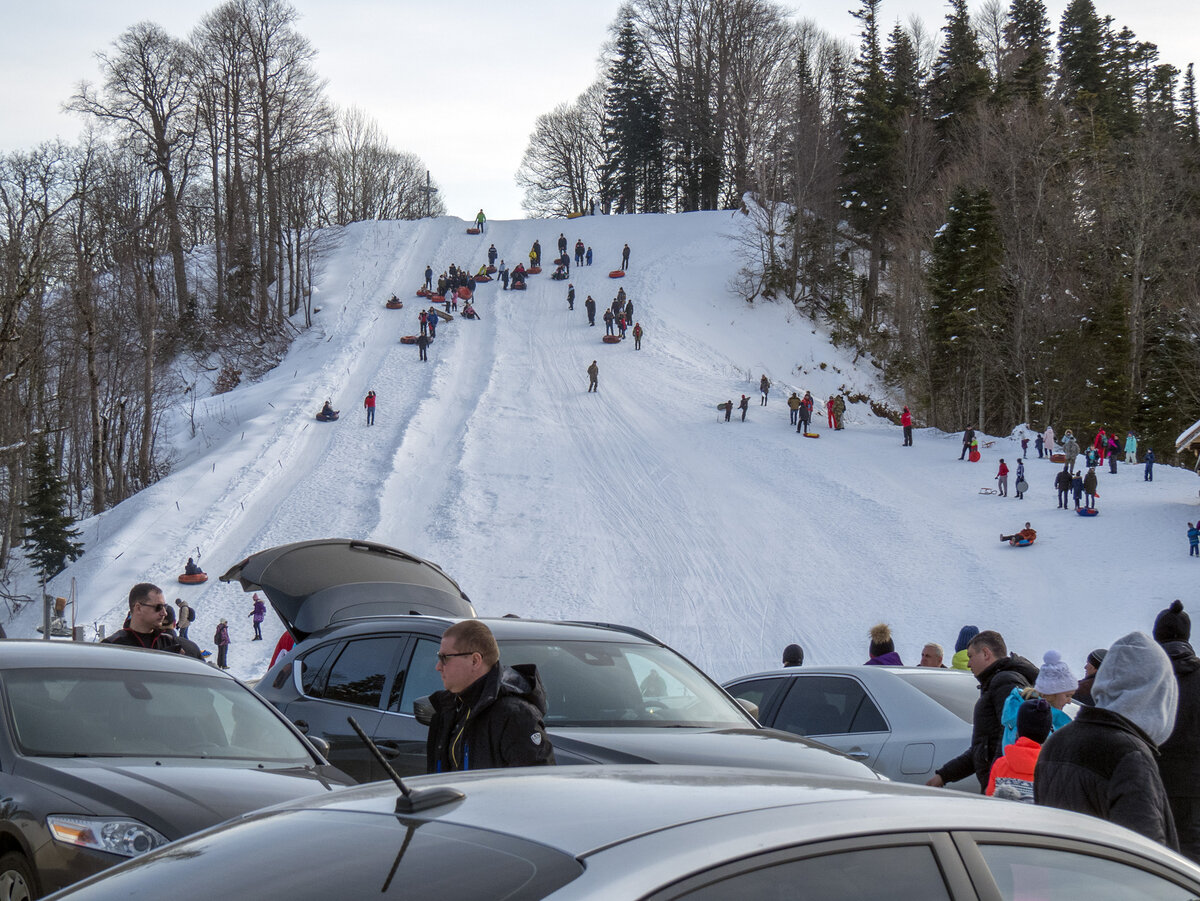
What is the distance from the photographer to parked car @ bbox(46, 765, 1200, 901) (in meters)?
1.99

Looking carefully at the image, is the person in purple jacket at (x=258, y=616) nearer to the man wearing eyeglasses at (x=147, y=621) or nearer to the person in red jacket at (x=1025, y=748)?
the man wearing eyeglasses at (x=147, y=621)

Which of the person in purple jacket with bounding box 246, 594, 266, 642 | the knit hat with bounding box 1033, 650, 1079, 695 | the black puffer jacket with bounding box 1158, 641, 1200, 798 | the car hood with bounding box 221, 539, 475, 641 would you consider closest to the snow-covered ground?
the person in purple jacket with bounding box 246, 594, 266, 642

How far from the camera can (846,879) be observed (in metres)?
2.15

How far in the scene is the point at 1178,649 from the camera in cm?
566

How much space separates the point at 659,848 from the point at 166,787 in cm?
381

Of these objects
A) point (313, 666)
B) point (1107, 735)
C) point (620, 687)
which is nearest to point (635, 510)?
point (313, 666)

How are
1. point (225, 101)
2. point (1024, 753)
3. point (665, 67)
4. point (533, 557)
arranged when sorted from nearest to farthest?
point (1024, 753), point (533, 557), point (225, 101), point (665, 67)

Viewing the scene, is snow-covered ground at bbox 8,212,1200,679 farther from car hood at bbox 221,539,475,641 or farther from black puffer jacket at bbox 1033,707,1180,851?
black puffer jacket at bbox 1033,707,1180,851

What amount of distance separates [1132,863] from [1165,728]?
1.96m

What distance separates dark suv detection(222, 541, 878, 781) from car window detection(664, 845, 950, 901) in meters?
3.43

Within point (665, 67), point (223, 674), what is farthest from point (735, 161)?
point (223, 674)

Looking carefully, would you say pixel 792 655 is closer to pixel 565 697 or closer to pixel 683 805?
pixel 565 697

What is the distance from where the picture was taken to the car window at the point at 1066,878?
91.8 inches

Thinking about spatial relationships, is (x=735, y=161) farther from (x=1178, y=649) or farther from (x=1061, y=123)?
(x=1178, y=649)
